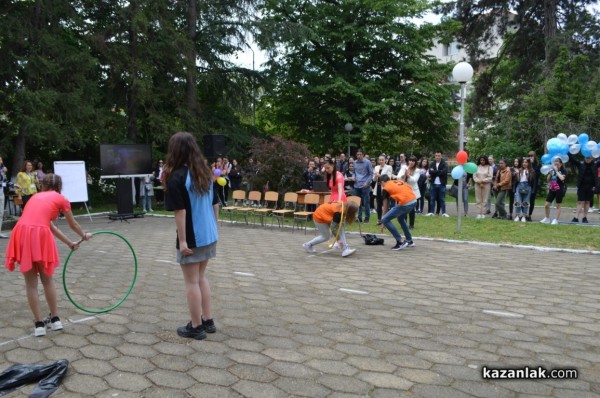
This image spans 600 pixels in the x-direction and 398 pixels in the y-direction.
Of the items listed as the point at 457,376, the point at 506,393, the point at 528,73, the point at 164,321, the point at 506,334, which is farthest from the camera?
the point at 528,73

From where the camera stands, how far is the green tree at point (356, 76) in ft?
91.8

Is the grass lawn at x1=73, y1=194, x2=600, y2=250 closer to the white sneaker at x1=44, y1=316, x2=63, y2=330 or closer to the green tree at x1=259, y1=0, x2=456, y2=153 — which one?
the white sneaker at x1=44, y1=316, x2=63, y2=330

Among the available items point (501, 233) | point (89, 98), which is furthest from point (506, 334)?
point (89, 98)

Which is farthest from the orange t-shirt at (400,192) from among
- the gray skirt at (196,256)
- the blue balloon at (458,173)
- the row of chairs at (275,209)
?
the gray skirt at (196,256)

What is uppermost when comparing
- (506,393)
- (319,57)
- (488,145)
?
(319,57)

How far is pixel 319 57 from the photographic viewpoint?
98.1 ft

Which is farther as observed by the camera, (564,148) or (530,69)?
(530,69)

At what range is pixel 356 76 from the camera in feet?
94.6

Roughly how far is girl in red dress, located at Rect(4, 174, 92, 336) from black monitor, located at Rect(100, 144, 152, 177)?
11.9 metres

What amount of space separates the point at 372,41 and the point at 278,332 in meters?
25.9

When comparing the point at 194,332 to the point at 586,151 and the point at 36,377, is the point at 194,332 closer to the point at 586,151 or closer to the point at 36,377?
the point at 36,377

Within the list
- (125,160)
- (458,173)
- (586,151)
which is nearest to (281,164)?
(125,160)

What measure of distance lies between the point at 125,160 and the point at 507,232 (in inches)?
477

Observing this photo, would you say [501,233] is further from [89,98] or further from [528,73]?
[528,73]
